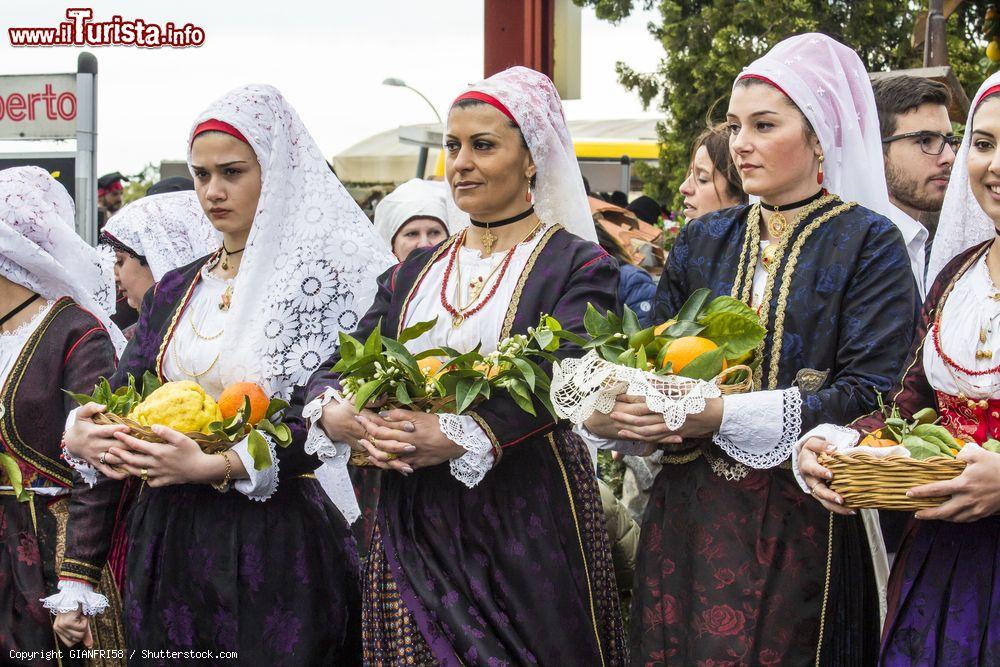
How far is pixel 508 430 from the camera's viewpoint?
3.34 meters

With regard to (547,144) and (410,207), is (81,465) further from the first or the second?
(410,207)

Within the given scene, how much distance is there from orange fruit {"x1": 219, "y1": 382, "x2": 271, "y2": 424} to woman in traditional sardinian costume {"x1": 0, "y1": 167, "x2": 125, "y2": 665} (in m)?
0.76

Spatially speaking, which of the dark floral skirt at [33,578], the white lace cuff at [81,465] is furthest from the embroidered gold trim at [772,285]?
the dark floral skirt at [33,578]

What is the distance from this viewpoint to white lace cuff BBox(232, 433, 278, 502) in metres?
3.61

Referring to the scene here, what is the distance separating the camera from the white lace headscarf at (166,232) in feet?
19.0

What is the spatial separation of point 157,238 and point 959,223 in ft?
12.4

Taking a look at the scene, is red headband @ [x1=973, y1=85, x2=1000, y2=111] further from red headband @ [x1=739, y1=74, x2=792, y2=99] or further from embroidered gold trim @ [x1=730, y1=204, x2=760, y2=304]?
embroidered gold trim @ [x1=730, y1=204, x2=760, y2=304]

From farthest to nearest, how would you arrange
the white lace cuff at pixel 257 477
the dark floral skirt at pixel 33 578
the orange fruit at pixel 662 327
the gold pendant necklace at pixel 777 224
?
the dark floral skirt at pixel 33 578
the white lace cuff at pixel 257 477
the gold pendant necklace at pixel 777 224
the orange fruit at pixel 662 327

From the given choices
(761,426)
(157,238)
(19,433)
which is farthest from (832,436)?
(157,238)

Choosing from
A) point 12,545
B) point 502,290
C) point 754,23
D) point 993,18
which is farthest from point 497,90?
point 754,23

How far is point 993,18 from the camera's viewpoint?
8859mm

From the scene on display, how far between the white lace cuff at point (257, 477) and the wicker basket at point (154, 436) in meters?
0.04

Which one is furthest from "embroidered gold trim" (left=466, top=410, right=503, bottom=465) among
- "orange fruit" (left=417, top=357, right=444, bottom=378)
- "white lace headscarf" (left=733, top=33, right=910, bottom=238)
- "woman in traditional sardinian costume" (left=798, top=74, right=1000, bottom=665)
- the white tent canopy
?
the white tent canopy

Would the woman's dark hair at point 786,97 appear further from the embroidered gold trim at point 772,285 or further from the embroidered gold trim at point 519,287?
the embroidered gold trim at point 519,287
